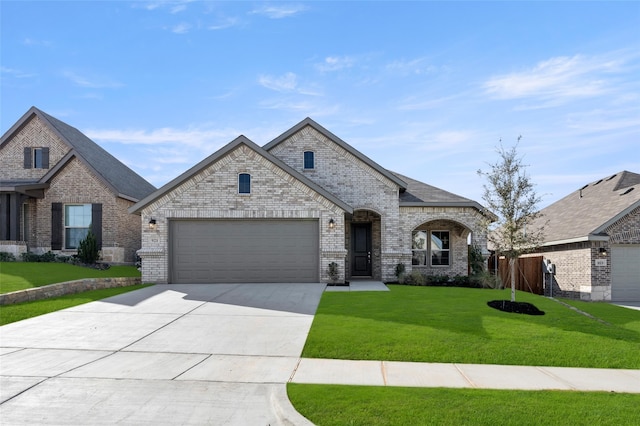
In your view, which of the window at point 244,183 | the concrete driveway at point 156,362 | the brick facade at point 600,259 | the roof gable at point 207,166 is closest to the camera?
the concrete driveway at point 156,362

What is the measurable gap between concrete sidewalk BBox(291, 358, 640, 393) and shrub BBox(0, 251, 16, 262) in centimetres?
1857

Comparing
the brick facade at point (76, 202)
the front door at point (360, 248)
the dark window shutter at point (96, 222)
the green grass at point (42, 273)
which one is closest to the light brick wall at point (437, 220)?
the front door at point (360, 248)

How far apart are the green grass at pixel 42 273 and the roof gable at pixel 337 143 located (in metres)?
8.66

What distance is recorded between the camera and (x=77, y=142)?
23219mm

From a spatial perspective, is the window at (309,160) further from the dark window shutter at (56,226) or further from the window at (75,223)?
the dark window shutter at (56,226)

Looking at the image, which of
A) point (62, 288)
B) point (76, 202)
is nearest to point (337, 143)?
point (62, 288)

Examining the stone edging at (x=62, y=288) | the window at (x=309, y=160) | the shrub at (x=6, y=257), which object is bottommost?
the stone edging at (x=62, y=288)

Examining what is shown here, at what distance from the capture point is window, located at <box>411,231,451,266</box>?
20.3 metres

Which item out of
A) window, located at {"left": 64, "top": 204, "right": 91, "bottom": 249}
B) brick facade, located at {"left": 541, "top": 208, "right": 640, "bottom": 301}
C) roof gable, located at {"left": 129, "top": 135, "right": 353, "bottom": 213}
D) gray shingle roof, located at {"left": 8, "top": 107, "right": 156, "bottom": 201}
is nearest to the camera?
roof gable, located at {"left": 129, "top": 135, "right": 353, "bottom": 213}

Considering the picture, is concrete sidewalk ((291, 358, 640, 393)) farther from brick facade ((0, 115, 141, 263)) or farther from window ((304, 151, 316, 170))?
brick facade ((0, 115, 141, 263))

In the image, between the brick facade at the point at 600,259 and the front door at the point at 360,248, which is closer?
the brick facade at the point at 600,259

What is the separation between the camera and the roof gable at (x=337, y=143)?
19312mm

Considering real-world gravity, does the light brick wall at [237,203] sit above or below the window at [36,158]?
below

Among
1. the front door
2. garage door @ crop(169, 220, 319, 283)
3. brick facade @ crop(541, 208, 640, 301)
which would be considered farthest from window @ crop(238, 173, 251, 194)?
brick facade @ crop(541, 208, 640, 301)
